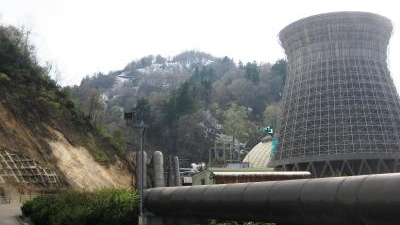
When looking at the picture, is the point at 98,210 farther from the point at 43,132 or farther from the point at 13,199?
the point at 43,132

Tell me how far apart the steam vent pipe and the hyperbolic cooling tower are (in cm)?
5754

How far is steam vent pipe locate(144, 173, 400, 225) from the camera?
30.0 ft

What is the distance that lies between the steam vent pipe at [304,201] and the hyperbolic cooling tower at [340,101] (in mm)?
57544

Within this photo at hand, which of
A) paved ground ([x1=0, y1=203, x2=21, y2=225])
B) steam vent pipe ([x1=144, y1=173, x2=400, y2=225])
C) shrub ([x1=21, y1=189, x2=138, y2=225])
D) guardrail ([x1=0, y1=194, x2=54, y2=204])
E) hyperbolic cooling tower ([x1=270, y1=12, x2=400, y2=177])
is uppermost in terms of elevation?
hyperbolic cooling tower ([x1=270, y1=12, x2=400, y2=177])

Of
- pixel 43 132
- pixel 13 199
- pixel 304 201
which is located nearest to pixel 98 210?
pixel 304 201

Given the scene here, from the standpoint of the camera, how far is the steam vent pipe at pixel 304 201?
9.16 meters

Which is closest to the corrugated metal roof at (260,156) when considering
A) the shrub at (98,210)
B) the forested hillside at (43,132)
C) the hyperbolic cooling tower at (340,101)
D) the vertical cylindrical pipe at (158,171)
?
the hyperbolic cooling tower at (340,101)

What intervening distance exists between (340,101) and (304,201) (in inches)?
2519

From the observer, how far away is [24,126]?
5538cm

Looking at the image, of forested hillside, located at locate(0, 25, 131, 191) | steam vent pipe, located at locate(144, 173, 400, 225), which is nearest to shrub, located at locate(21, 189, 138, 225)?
steam vent pipe, located at locate(144, 173, 400, 225)

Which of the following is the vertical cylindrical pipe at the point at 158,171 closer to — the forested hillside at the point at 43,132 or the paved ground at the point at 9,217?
the paved ground at the point at 9,217

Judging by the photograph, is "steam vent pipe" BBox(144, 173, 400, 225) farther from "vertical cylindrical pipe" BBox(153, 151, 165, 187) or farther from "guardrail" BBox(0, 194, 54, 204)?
"guardrail" BBox(0, 194, 54, 204)

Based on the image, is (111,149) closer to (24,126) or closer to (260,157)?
(24,126)

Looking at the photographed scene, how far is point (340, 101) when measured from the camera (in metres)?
72.3
